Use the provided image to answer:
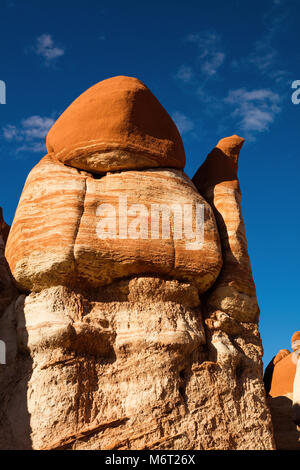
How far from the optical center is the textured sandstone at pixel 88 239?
8.23m

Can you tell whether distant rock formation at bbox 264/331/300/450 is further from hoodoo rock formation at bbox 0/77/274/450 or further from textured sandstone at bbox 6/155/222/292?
textured sandstone at bbox 6/155/222/292

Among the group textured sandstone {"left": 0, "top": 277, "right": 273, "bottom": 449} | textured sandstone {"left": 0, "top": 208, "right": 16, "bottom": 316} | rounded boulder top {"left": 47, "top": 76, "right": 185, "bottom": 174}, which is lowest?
textured sandstone {"left": 0, "top": 277, "right": 273, "bottom": 449}

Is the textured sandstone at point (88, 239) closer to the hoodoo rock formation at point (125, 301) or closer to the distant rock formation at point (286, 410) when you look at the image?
the hoodoo rock formation at point (125, 301)

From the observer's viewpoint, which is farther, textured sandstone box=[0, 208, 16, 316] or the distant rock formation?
the distant rock formation

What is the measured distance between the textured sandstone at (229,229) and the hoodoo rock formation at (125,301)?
27 mm

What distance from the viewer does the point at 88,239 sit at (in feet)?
27.2

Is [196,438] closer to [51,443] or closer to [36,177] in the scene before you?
[51,443]

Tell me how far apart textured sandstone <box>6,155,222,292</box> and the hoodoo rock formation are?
0.8 inches

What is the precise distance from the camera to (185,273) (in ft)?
28.7

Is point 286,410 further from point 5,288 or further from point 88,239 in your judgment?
point 5,288

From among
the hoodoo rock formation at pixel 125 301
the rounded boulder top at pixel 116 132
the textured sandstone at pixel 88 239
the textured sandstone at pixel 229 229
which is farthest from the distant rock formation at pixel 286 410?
the rounded boulder top at pixel 116 132

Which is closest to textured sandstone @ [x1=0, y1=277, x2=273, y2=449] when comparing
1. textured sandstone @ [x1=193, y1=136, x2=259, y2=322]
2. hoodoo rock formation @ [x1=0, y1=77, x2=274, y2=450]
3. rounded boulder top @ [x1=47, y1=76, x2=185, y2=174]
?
hoodoo rock formation @ [x1=0, y1=77, x2=274, y2=450]

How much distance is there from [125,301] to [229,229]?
268 centimetres

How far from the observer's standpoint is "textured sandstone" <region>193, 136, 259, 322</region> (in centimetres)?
930
